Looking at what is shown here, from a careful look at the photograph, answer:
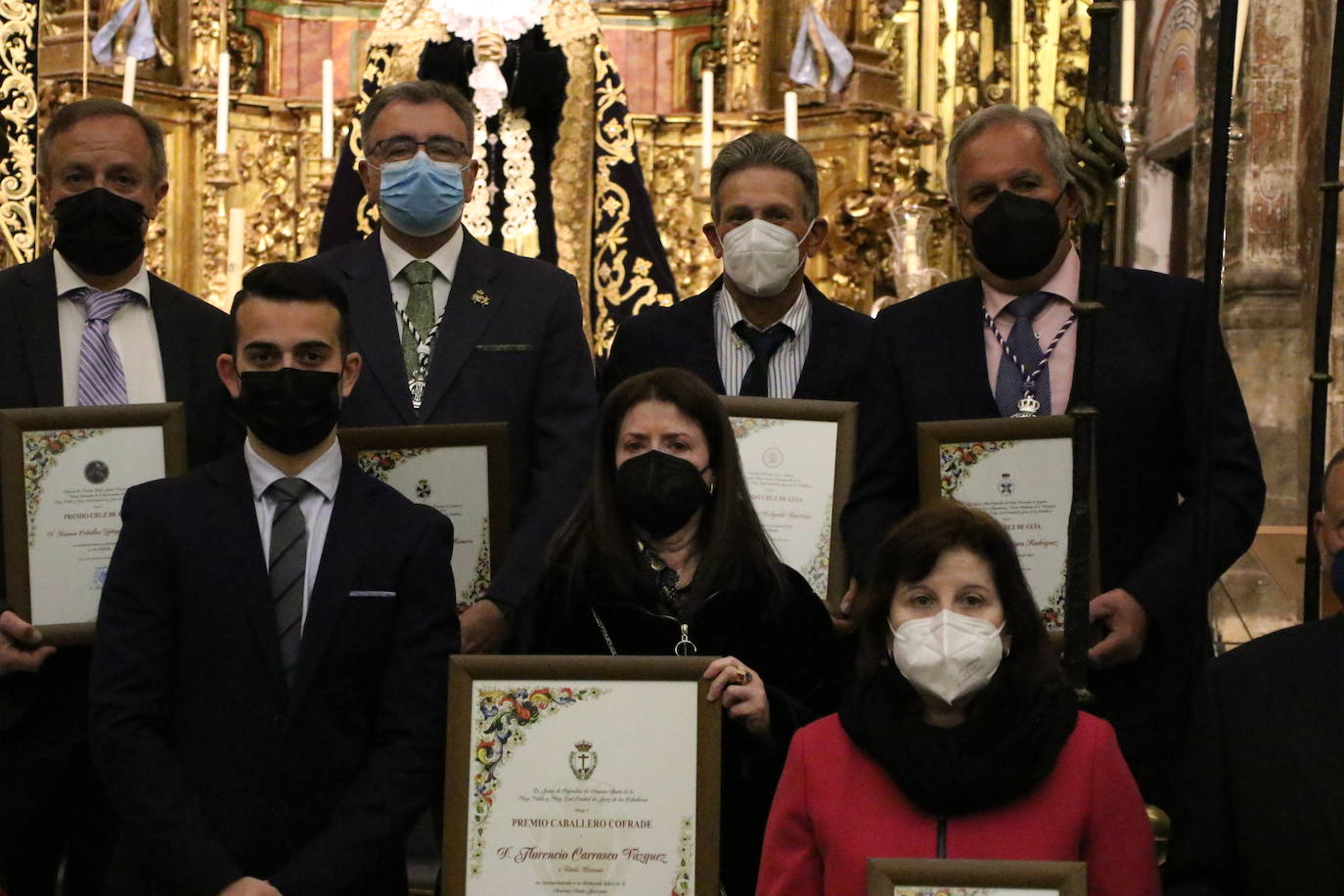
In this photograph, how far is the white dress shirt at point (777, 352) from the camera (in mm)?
4879

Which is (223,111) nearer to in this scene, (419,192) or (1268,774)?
(419,192)

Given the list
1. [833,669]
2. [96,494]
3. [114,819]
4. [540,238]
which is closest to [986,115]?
[833,669]

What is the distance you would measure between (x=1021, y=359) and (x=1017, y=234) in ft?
1.16

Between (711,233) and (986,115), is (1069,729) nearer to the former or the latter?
(986,115)

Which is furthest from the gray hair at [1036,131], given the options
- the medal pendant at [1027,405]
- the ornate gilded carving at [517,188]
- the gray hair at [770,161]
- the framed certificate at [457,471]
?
the ornate gilded carving at [517,188]

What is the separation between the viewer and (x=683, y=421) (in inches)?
163

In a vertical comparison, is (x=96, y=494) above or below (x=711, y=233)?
below

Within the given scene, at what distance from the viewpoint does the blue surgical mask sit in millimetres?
4832

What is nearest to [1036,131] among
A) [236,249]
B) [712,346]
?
[712,346]

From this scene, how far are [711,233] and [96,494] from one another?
150 centimetres

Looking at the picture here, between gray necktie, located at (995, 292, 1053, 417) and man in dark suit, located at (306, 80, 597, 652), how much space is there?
0.92 m

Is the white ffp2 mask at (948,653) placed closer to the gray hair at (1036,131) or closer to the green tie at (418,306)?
the gray hair at (1036,131)

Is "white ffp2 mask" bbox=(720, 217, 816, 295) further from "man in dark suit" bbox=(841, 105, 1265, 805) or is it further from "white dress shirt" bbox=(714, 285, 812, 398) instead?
"man in dark suit" bbox=(841, 105, 1265, 805)

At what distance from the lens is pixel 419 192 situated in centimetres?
484
